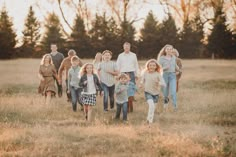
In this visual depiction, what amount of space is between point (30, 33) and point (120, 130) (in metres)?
31.2

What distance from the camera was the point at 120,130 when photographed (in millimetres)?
9102

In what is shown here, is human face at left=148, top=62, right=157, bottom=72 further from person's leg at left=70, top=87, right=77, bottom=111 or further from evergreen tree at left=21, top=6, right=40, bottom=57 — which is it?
evergreen tree at left=21, top=6, right=40, bottom=57

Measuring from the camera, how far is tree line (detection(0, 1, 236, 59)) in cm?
3581

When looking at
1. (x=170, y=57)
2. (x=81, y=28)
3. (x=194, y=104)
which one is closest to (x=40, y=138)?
(x=170, y=57)

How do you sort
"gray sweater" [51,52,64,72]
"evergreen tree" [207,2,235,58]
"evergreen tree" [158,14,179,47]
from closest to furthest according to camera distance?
"gray sweater" [51,52,64,72] < "evergreen tree" [207,2,235,58] < "evergreen tree" [158,14,179,47]

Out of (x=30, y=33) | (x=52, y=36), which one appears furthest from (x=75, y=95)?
(x=30, y=33)

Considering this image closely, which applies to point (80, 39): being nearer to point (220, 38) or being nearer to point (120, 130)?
point (220, 38)

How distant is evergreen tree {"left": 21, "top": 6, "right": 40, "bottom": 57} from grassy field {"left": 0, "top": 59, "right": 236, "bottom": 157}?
23777mm

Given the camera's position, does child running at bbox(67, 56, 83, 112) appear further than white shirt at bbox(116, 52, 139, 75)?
No

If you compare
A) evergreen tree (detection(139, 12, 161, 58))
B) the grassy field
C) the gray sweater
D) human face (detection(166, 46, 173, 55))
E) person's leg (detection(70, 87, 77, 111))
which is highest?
evergreen tree (detection(139, 12, 161, 58))

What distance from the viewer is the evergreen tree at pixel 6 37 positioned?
34.9 metres

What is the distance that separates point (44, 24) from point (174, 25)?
37.1ft

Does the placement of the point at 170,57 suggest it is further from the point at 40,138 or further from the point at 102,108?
the point at 40,138

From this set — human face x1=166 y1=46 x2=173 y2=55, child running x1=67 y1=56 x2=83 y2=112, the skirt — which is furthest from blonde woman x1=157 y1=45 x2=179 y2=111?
the skirt
